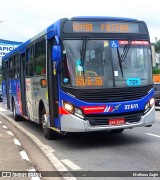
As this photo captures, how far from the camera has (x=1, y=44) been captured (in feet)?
165

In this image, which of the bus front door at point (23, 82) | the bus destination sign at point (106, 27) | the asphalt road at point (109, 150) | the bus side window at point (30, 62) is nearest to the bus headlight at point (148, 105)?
the asphalt road at point (109, 150)

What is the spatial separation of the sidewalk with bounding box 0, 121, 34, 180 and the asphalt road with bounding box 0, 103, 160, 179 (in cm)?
80

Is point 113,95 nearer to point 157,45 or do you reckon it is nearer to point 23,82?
point 23,82

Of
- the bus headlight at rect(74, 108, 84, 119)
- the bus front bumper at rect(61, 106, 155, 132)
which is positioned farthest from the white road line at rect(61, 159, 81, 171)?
the bus headlight at rect(74, 108, 84, 119)

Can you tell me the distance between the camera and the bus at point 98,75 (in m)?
9.53

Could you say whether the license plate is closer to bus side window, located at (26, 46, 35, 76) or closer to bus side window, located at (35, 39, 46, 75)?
bus side window, located at (35, 39, 46, 75)

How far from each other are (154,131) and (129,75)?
3.45 m

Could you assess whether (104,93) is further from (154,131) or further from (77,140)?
(154,131)

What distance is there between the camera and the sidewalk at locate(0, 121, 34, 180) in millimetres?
7102

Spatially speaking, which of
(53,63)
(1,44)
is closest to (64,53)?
(53,63)

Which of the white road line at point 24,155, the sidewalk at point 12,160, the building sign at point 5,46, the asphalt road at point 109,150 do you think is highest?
the building sign at point 5,46

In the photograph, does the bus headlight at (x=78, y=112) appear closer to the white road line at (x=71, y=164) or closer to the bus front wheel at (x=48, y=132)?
the white road line at (x=71, y=164)

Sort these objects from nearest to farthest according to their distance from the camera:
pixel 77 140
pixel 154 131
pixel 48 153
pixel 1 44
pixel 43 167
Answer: pixel 43 167 < pixel 48 153 < pixel 77 140 < pixel 154 131 < pixel 1 44

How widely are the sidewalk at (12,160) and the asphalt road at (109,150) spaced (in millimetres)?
801
